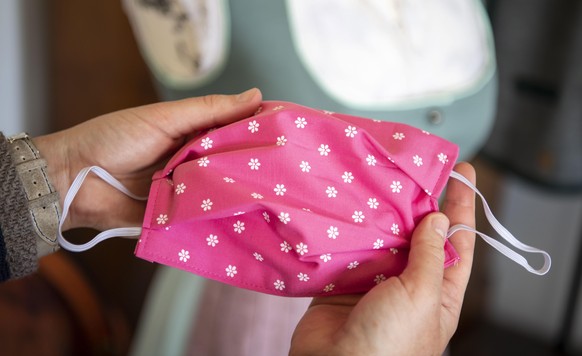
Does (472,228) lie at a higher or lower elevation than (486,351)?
higher

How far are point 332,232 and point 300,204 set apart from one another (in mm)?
49

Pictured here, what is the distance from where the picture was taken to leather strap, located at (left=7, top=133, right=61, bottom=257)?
76 cm

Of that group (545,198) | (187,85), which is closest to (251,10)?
(187,85)

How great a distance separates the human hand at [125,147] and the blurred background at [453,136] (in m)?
0.19

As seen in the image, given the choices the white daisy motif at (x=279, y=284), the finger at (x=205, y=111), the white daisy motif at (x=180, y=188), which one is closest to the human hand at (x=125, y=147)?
the finger at (x=205, y=111)

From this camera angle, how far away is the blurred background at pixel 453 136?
119cm

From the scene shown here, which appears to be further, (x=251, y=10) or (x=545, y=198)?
(x=545, y=198)

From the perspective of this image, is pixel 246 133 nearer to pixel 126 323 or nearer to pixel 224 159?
pixel 224 159

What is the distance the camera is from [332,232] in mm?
686

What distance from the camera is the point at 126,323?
1.59 meters

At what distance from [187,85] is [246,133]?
0.95 ft

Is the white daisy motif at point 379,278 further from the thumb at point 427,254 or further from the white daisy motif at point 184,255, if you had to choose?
the white daisy motif at point 184,255

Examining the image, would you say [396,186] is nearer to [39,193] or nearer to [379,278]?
[379,278]

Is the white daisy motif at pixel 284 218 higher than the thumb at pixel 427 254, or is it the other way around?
the white daisy motif at pixel 284 218
